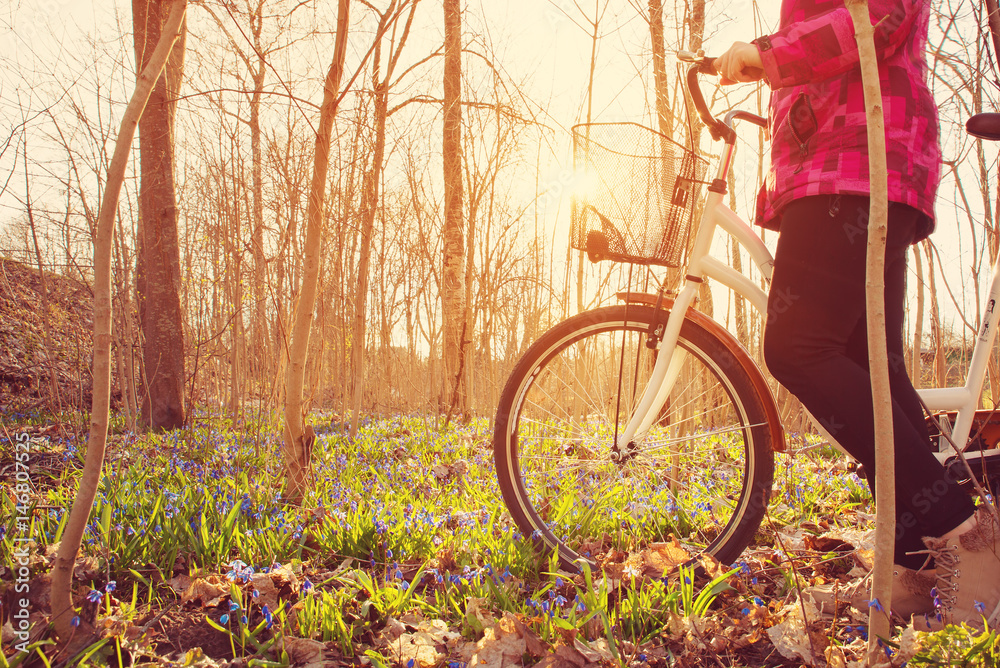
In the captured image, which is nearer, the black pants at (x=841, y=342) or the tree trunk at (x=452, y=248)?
the black pants at (x=841, y=342)

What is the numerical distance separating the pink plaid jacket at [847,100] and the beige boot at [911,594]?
913mm

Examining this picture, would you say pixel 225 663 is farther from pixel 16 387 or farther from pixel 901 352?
pixel 16 387

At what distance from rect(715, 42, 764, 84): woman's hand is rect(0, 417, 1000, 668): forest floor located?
3.79 feet

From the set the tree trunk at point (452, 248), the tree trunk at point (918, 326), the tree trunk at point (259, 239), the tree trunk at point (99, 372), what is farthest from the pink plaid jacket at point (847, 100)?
the tree trunk at point (452, 248)

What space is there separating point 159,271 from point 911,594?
5297mm

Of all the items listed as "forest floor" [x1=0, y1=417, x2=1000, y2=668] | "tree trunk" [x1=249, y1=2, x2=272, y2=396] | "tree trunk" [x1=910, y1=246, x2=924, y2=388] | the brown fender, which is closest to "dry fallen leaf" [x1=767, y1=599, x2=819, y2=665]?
"forest floor" [x1=0, y1=417, x2=1000, y2=668]

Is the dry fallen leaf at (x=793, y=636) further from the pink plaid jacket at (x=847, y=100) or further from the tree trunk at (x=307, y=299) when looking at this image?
the tree trunk at (x=307, y=299)

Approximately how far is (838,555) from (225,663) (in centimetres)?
194

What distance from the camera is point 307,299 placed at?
233 cm

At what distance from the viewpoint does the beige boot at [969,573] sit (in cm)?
135

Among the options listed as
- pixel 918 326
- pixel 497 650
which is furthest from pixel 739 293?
pixel 918 326

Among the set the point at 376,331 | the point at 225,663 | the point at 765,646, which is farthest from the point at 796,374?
the point at 376,331

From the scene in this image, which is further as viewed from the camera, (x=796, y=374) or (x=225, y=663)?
(x=796, y=374)

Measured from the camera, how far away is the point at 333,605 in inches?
57.1
